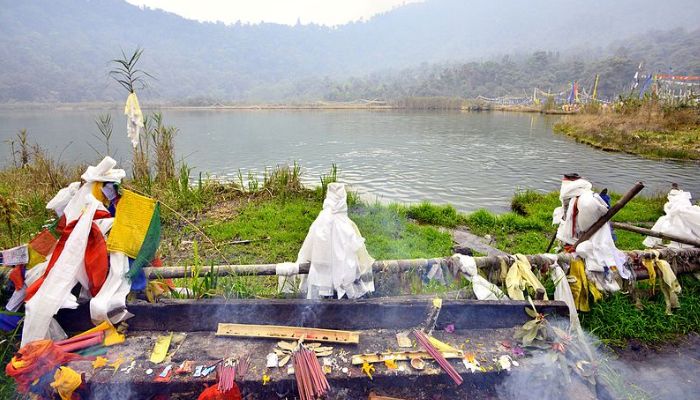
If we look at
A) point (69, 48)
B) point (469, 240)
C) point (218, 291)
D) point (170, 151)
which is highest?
point (69, 48)

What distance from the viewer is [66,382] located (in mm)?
2381

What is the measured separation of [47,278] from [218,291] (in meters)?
1.25

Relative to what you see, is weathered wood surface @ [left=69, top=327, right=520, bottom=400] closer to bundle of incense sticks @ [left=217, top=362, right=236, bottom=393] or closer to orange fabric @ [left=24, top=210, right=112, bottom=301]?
bundle of incense sticks @ [left=217, top=362, right=236, bottom=393]

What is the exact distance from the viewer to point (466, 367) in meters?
2.77

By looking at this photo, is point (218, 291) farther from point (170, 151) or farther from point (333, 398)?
point (170, 151)

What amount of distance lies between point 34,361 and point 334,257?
2204 millimetres

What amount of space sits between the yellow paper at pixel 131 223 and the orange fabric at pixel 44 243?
0.52 m

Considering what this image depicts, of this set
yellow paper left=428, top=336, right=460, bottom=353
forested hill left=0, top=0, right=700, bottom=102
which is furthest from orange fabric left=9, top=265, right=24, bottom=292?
forested hill left=0, top=0, right=700, bottom=102

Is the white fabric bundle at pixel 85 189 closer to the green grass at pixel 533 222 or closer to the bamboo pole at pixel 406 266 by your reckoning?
the bamboo pole at pixel 406 266

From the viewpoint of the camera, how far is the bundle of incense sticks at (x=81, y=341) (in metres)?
2.73

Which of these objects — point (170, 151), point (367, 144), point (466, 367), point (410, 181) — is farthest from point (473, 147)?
point (466, 367)

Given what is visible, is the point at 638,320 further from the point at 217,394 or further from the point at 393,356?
the point at 217,394

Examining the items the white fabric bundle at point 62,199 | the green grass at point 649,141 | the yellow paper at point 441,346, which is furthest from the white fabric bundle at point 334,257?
the green grass at point 649,141

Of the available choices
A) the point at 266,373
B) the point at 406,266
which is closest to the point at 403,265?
the point at 406,266
